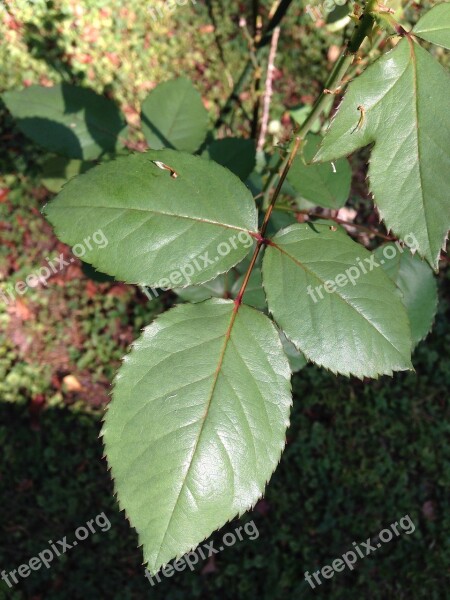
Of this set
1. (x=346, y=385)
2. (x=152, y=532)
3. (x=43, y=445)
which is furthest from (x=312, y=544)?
(x=152, y=532)

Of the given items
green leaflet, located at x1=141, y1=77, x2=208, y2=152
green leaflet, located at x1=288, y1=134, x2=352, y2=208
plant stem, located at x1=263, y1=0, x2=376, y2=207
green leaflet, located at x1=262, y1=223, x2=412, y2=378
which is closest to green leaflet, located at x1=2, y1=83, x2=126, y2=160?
green leaflet, located at x1=141, y1=77, x2=208, y2=152

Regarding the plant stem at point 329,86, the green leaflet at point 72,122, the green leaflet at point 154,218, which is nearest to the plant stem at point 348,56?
the plant stem at point 329,86

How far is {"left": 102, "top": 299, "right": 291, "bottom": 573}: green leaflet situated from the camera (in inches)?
32.9

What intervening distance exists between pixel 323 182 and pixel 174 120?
0.47 meters

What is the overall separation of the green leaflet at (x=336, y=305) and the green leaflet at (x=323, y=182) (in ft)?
1.15

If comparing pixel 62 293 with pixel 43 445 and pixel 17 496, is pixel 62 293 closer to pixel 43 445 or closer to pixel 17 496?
pixel 43 445

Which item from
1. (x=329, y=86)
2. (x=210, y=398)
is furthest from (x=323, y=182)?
(x=210, y=398)

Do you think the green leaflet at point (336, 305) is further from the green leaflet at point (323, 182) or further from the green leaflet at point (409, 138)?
the green leaflet at point (323, 182)

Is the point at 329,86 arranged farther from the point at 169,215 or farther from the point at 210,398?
the point at 210,398

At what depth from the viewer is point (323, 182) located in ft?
4.24

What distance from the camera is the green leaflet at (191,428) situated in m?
0.83

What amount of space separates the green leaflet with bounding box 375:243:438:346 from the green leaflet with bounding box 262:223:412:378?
1.38 feet

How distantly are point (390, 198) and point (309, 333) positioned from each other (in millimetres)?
239

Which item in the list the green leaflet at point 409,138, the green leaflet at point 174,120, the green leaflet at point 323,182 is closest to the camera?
the green leaflet at point 409,138
